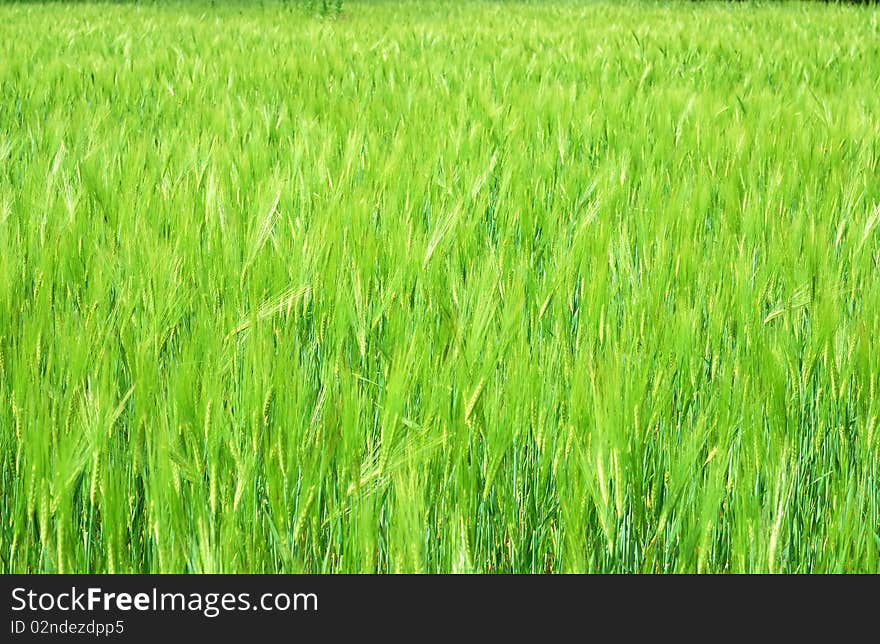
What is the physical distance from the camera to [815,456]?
2.63 feet


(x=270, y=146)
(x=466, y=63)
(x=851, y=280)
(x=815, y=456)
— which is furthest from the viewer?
(x=466, y=63)

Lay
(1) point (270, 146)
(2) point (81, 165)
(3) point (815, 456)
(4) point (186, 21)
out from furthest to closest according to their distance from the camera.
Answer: (4) point (186, 21)
(1) point (270, 146)
(2) point (81, 165)
(3) point (815, 456)

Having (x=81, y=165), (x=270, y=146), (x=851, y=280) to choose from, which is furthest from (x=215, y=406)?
(x=270, y=146)

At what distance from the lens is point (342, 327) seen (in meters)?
0.88

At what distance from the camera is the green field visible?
0.67 m

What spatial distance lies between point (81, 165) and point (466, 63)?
2.24m

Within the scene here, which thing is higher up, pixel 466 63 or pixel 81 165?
pixel 466 63

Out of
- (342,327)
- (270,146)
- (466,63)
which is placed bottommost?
(342,327)

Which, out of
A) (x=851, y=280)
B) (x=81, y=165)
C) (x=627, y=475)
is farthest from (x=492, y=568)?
(x=81, y=165)

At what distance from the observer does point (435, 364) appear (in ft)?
2.66

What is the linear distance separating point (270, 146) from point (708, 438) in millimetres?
1319

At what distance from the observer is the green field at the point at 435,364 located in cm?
67
